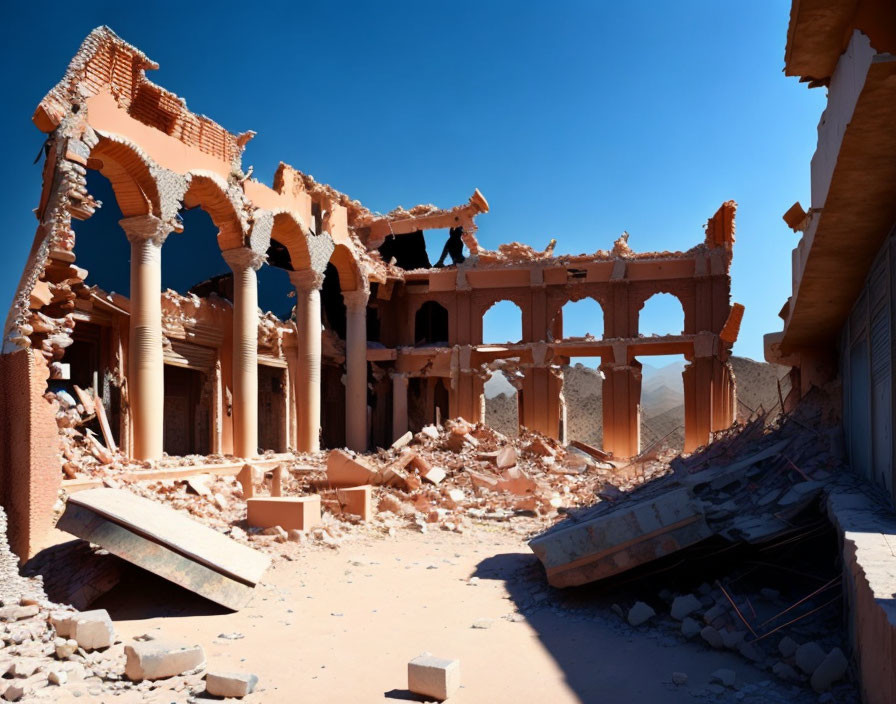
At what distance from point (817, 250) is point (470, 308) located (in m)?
18.8

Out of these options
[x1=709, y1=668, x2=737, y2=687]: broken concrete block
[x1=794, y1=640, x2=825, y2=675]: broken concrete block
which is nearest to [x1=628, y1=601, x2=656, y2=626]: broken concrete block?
[x1=709, y1=668, x2=737, y2=687]: broken concrete block

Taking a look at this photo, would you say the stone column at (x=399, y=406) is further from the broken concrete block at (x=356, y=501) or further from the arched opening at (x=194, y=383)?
the broken concrete block at (x=356, y=501)

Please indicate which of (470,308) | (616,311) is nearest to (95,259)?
(470,308)

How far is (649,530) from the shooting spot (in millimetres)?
6621

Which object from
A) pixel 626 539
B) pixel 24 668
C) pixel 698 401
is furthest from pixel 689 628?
pixel 698 401

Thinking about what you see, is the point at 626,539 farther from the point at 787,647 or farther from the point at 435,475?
the point at 435,475

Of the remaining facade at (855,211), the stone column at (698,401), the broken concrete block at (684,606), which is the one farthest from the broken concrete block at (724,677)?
the stone column at (698,401)

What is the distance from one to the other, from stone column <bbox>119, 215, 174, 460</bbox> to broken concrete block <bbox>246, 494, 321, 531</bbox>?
4.20m

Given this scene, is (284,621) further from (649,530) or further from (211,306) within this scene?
(211,306)

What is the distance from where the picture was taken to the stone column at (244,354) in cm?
1662

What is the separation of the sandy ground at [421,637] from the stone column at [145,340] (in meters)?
5.69

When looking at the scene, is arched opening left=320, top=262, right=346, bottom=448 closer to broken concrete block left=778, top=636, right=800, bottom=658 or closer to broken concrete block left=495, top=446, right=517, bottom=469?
broken concrete block left=495, top=446, right=517, bottom=469

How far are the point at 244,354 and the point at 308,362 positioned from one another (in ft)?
9.44

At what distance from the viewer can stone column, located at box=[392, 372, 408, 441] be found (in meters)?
24.6
